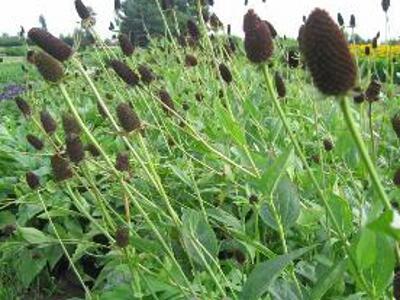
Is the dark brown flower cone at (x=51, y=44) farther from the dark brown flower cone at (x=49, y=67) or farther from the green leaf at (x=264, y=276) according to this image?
the green leaf at (x=264, y=276)

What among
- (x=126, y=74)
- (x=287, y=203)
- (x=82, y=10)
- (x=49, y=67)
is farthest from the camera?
(x=82, y=10)

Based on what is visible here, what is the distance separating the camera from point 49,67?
1.53 m

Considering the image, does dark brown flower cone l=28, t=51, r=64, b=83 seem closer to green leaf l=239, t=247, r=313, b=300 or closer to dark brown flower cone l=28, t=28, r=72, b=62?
dark brown flower cone l=28, t=28, r=72, b=62

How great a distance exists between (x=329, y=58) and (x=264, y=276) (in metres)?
0.50

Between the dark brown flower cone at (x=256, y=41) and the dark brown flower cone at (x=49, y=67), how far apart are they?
0.42 metres

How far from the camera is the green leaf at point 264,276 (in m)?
1.20

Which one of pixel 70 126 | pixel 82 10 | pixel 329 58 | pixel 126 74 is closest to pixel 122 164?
pixel 70 126

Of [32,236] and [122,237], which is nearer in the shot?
[122,237]

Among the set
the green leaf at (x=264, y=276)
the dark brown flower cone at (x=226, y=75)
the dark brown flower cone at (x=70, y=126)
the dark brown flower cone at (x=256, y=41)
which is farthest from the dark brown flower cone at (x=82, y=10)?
the green leaf at (x=264, y=276)

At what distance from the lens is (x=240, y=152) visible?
1975mm

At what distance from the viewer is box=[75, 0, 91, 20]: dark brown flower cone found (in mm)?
2645

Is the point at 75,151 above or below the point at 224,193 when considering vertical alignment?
above

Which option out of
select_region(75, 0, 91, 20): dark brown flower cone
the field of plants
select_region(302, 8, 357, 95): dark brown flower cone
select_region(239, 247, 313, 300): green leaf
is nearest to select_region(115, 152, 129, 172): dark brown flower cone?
the field of plants

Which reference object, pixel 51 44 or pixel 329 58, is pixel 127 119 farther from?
pixel 329 58
